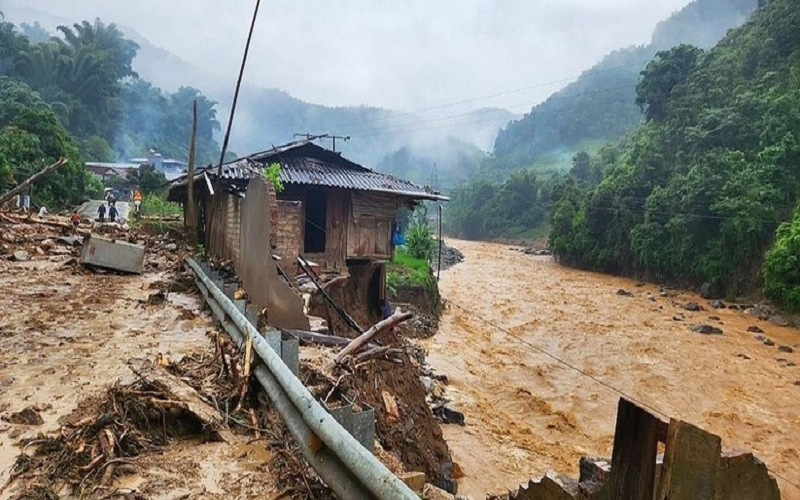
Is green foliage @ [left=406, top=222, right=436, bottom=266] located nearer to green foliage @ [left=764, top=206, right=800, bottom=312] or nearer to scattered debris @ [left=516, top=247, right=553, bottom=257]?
green foliage @ [left=764, top=206, right=800, bottom=312]

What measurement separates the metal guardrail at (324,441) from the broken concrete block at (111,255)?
8.26 metres

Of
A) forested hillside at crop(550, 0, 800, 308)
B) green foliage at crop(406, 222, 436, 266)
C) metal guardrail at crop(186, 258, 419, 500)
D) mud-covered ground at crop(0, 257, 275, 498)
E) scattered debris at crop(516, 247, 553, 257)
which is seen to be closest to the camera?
metal guardrail at crop(186, 258, 419, 500)

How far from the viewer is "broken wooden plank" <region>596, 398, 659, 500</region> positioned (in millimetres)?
1438

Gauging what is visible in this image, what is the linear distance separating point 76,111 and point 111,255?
5034 centimetres

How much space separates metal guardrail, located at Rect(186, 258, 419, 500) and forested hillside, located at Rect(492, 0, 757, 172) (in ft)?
285

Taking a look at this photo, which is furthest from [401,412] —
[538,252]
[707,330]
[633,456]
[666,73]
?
[538,252]

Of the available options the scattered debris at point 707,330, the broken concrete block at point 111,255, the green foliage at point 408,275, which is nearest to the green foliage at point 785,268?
the scattered debris at point 707,330

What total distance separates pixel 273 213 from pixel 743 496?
6.30 meters

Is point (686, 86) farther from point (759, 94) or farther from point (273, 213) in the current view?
point (273, 213)

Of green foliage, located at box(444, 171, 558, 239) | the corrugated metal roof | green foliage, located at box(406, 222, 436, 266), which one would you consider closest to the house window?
the corrugated metal roof

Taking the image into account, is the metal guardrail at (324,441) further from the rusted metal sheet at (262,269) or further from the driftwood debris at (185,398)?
the rusted metal sheet at (262,269)

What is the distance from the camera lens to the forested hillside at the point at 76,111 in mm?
27031

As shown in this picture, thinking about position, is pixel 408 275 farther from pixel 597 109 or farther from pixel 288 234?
pixel 597 109

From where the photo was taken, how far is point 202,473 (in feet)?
8.45
